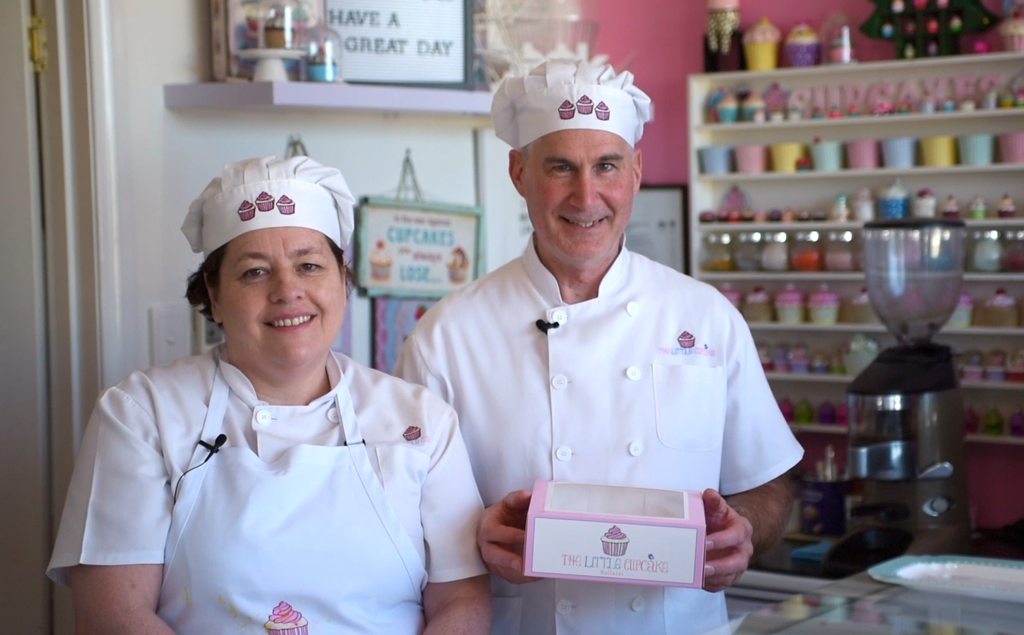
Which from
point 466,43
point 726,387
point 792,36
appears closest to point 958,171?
point 792,36

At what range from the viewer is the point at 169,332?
2.41m

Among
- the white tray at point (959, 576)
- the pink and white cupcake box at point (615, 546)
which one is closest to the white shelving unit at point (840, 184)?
the white tray at point (959, 576)

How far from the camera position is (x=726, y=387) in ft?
6.63

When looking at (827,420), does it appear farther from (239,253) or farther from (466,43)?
(239,253)

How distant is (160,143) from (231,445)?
36.9 inches

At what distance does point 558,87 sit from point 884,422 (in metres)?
1.36

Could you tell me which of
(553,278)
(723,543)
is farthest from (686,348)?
(723,543)

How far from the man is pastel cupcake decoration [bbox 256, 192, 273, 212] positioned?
426 mm

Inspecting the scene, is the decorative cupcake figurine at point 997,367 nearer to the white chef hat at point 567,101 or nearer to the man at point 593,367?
the man at point 593,367

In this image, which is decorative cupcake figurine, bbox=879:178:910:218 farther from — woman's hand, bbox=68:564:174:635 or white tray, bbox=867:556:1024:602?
woman's hand, bbox=68:564:174:635

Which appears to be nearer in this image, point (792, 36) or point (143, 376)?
point (143, 376)

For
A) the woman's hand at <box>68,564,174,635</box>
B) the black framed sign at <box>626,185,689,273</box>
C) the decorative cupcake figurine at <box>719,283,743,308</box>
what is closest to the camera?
the woman's hand at <box>68,564,174,635</box>

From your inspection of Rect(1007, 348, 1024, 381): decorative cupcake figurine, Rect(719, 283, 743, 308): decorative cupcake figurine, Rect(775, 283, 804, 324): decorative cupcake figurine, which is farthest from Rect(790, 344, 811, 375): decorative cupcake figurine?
Rect(1007, 348, 1024, 381): decorative cupcake figurine

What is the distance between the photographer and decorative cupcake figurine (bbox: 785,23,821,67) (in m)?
5.43
